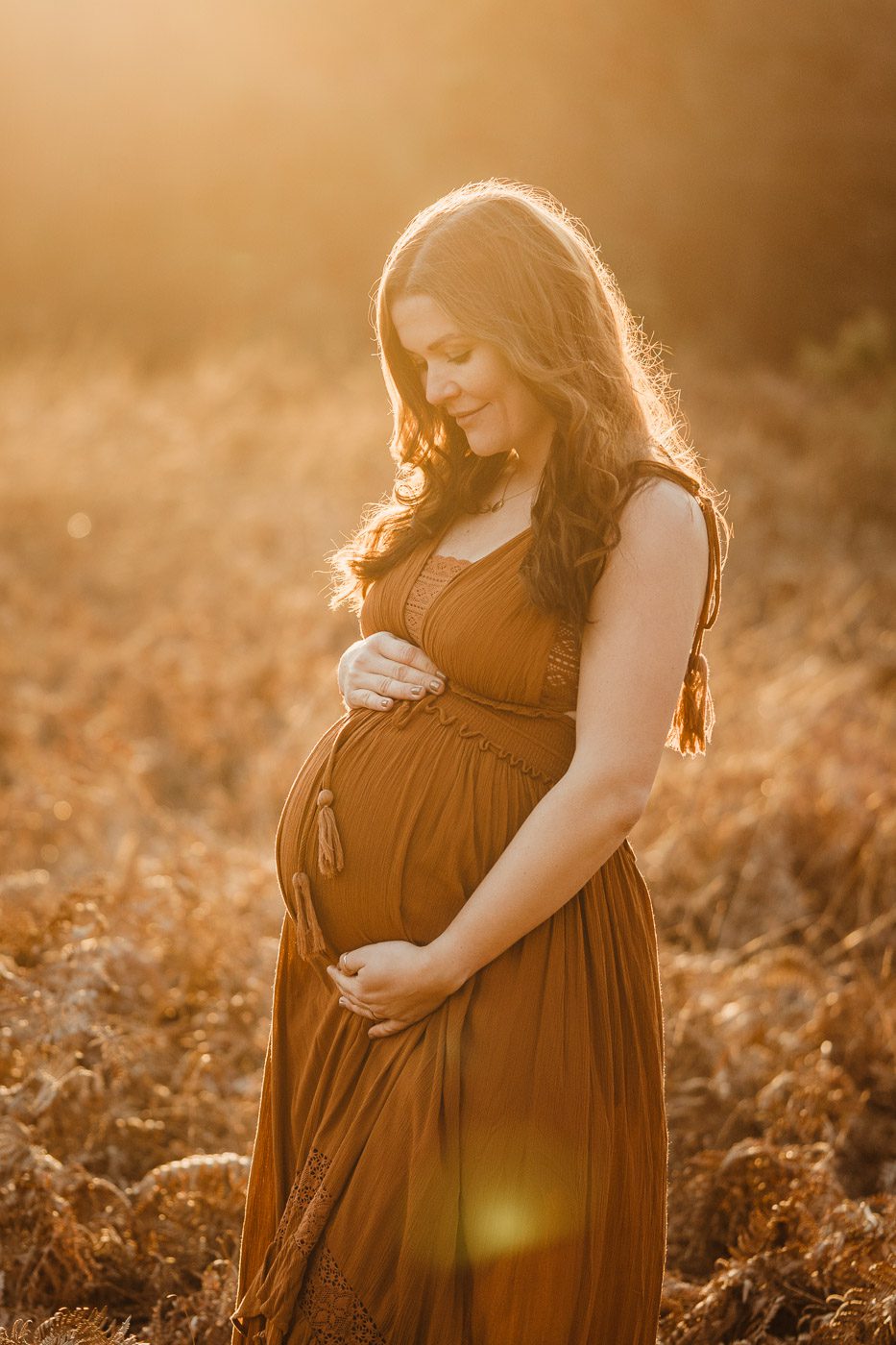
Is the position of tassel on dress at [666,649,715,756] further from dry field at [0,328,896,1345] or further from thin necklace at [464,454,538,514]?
dry field at [0,328,896,1345]

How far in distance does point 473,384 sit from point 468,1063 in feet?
3.44

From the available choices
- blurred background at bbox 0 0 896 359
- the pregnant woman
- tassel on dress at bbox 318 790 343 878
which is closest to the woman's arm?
the pregnant woman

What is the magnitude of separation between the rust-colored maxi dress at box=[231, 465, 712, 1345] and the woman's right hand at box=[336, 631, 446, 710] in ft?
0.08

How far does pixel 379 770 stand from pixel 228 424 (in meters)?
7.98

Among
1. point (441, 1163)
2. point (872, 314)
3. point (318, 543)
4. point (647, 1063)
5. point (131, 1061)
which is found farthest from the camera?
point (872, 314)

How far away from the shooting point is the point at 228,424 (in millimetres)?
9375

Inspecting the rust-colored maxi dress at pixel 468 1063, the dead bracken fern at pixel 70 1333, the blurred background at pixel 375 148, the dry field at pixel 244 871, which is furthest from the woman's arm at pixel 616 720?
the blurred background at pixel 375 148

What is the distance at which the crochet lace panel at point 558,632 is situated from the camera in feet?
5.78

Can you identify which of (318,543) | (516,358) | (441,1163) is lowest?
(441,1163)

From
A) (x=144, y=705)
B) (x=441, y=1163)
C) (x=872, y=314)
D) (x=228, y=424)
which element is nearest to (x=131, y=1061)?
(x=441, y=1163)

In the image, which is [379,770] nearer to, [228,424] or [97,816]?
[97,816]

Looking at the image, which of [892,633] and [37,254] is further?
[37,254]

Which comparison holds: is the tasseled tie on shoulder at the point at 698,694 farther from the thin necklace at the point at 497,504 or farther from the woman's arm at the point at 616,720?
the thin necklace at the point at 497,504

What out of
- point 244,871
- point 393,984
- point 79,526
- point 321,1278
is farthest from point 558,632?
point 79,526
